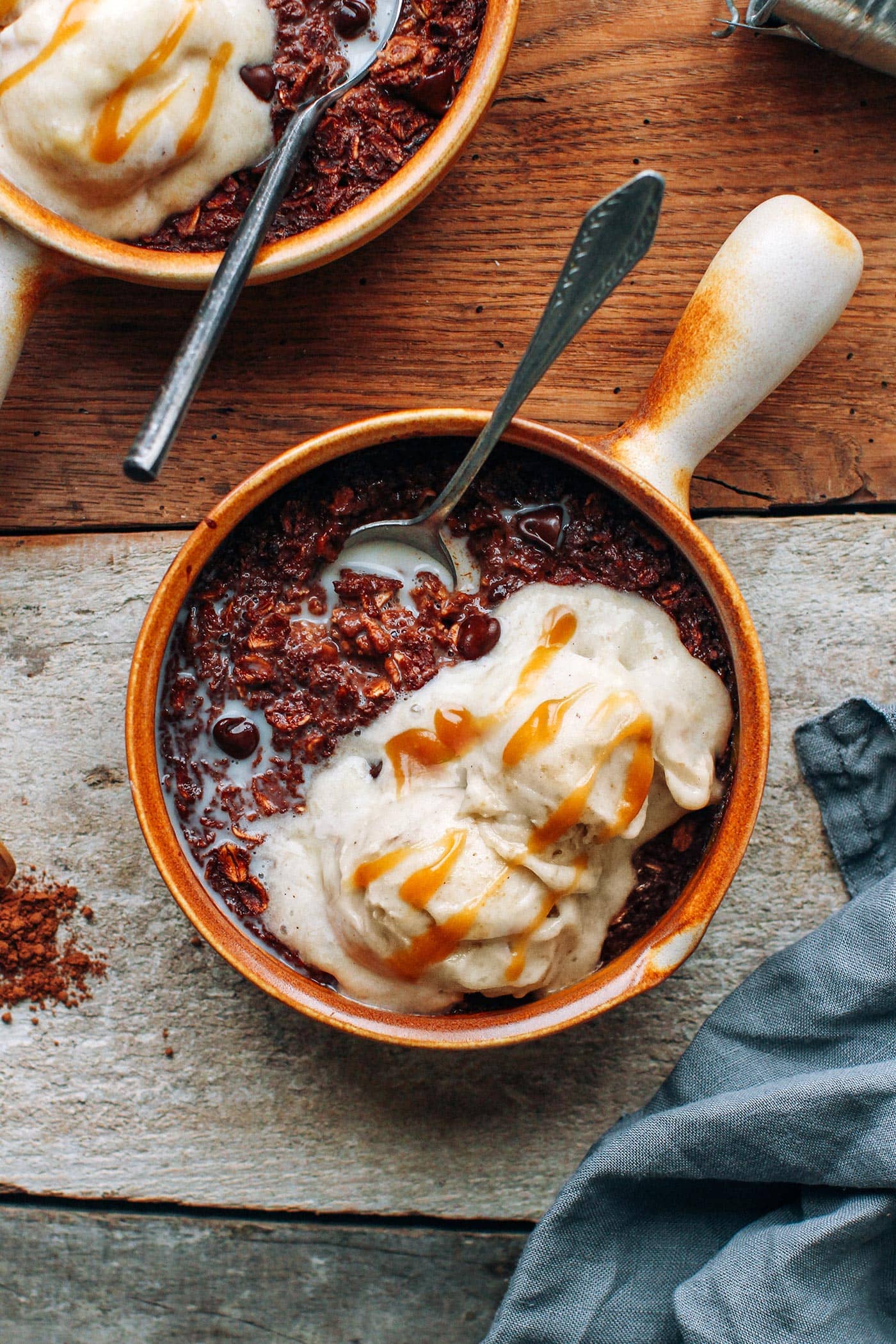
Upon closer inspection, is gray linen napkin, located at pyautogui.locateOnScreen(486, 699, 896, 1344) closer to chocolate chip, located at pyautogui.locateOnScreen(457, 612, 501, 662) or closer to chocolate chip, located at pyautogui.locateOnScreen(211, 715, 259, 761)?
chocolate chip, located at pyautogui.locateOnScreen(457, 612, 501, 662)

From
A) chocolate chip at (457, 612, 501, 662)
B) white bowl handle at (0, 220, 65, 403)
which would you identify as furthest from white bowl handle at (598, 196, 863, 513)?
white bowl handle at (0, 220, 65, 403)

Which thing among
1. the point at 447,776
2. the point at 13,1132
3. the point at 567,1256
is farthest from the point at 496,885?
the point at 13,1132

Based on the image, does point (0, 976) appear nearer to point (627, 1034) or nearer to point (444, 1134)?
point (444, 1134)

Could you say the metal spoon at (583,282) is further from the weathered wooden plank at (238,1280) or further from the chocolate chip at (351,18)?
the weathered wooden plank at (238,1280)

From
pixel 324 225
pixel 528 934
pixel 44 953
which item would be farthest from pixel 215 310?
pixel 44 953

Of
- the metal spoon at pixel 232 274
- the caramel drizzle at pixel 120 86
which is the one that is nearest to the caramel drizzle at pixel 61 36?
the caramel drizzle at pixel 120 86
